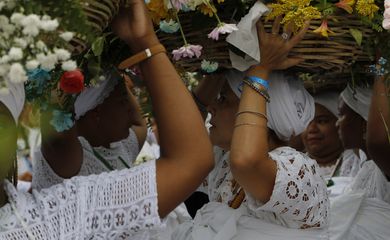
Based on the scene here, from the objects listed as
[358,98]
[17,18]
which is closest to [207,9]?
[17,18]

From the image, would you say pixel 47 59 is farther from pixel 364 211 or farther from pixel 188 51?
pixel 364 211

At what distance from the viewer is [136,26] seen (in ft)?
6.91

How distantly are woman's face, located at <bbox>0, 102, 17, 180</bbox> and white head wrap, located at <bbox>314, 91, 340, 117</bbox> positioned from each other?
271cm

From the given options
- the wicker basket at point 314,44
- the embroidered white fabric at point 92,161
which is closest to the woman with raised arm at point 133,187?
the wicker basket at point 314,44

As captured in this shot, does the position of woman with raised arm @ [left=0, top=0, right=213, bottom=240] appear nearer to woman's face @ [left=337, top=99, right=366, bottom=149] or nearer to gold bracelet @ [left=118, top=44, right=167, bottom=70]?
gold bracelet @ [left=118, top=44, right=167, bottom=70]

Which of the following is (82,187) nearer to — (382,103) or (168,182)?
(168,182)

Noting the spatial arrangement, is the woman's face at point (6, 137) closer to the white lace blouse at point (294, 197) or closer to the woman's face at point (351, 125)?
the white lace blouse at point (294, 197)

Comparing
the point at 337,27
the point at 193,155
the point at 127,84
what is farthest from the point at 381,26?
the point at 127,84

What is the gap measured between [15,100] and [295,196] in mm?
1148

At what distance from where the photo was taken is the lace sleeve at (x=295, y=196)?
2646 mm

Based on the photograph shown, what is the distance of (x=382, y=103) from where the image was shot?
311 cm

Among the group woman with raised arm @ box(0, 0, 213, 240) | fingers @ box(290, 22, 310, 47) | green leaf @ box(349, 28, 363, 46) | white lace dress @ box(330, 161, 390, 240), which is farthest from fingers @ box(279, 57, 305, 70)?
white lace dress @ box(330, 161, 390, 240)

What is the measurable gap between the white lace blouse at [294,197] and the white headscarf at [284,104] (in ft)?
0.35

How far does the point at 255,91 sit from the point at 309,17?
36 cm
